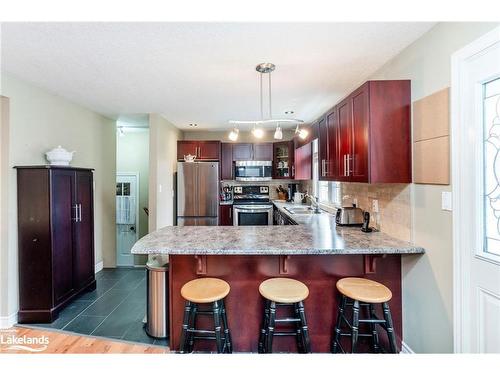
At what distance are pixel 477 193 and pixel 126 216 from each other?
5.01 metres

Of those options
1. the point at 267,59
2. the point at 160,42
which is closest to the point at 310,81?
the point at 267,59

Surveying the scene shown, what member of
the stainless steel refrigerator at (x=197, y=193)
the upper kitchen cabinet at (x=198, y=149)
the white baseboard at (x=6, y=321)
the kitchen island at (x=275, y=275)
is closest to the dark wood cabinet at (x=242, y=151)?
the upper kitchen cabinet at (x=198, y=149)

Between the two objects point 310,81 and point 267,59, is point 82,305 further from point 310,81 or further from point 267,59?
point 310,81

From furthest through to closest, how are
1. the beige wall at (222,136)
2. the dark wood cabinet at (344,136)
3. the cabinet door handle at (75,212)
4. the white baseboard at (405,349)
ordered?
the beige wall at (222,136) → the cabinet door handle at (75,212) → the dark wood cabinet at (344,136) → the white baseboard at (405,349)

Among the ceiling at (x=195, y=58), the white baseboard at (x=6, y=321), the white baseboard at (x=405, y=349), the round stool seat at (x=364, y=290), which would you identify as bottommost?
the white baseboard at (x=6, y=321)

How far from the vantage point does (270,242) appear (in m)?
2.02

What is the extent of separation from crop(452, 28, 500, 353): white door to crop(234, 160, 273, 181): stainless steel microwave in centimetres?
400

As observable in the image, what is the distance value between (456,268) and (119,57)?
2965mm

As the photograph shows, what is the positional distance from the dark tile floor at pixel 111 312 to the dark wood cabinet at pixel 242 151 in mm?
2945

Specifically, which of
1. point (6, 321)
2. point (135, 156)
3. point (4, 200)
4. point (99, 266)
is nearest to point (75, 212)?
point (4, 200)

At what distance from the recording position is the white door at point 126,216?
4.71m

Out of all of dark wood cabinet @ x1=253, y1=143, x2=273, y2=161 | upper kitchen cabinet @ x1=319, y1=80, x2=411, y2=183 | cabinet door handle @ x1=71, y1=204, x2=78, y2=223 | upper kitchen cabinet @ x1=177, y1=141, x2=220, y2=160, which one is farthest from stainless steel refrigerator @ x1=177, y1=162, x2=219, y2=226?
upper kitchen cabinet @ x1=319, y1=80, x2=411, y2=183

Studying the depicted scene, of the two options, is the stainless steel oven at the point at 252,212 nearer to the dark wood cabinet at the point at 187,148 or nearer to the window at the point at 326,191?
the window at the point at 326,191

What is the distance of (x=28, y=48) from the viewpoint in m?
2.07
